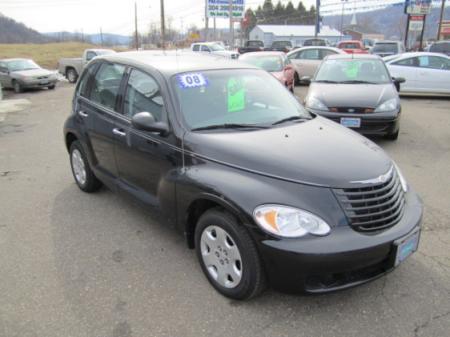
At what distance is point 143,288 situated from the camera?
3.15m

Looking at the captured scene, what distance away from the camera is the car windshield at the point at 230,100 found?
340cm

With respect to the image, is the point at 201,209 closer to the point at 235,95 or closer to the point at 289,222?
the point at 289,222

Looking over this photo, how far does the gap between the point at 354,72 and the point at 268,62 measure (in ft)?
14.5

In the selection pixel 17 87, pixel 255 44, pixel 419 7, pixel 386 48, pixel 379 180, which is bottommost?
pixel 17 87

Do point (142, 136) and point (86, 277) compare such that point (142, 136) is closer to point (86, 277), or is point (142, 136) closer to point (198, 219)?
point (198, 219)

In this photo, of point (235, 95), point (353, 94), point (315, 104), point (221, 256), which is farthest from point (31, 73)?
point (221, 256)

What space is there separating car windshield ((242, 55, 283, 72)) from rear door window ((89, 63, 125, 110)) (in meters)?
7.98

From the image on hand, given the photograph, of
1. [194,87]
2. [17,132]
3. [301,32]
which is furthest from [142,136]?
[301,32]

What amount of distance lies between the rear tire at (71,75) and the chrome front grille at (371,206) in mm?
21467

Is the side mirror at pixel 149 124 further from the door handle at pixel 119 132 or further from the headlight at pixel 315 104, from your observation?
the headlight at pixel 315 104

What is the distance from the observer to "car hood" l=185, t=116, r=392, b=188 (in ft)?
8.98

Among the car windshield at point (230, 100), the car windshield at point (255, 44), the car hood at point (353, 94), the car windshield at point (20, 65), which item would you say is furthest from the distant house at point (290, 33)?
the car windshield at point (230, 100)

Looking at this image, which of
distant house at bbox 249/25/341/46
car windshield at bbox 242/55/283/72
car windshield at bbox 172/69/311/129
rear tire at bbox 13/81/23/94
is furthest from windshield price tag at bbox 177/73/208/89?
distant house at bbox 249/25/341/46

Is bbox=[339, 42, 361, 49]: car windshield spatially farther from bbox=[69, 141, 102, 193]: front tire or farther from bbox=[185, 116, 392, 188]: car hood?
bbox=[185, 116, 392, 188]: car hood
